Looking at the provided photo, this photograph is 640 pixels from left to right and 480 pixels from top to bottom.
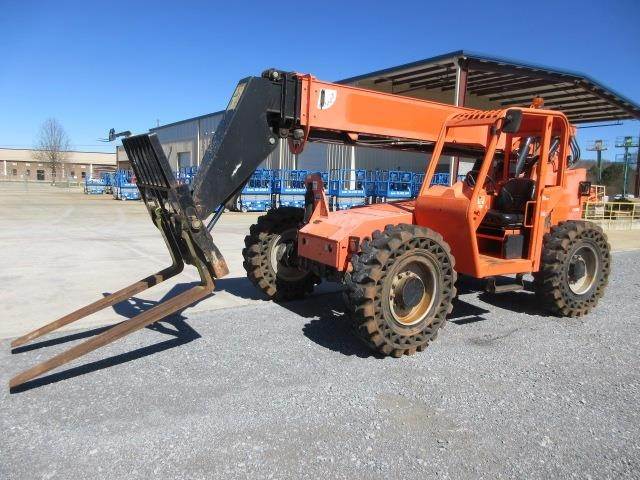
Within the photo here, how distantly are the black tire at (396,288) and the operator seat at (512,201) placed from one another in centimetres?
146

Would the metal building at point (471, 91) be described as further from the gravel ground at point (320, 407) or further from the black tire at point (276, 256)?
the gravel ground at point (320, 407)

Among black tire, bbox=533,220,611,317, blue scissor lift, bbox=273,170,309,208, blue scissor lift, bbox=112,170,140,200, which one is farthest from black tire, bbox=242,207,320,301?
blue scissor lift, bbox=112,170,140,200

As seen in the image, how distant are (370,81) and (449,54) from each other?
5.76 meters

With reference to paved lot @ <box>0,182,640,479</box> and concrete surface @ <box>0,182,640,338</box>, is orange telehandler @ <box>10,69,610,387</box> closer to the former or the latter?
paved lot @ <box>0,182,640,479</box>

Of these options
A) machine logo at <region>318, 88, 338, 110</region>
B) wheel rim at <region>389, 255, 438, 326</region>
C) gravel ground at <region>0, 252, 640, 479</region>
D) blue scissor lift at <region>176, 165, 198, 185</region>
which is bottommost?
gravel ground at <region>0, 252, 640, 479</region>

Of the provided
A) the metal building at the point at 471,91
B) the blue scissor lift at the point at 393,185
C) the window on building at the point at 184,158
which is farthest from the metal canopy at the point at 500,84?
the window on building at the point at 184,158

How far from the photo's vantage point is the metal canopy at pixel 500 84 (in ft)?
56.2

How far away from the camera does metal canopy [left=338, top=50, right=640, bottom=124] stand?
17125mm

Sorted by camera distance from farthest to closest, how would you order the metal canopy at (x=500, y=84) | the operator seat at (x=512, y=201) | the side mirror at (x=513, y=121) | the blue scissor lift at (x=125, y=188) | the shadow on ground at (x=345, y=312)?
the blue scissor lift at (x=125, y=188)
the metal canopy at (x=500, y=84)
the operator seat at (x=512, y=201)
the shadow on ground at (x=345, y=312)
the side mirror at (x=513, y=121)

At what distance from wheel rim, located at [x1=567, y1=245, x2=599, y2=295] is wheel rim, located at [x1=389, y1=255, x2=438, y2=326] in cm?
245

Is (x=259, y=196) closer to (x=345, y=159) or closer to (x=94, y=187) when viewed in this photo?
(x=345, y=159)

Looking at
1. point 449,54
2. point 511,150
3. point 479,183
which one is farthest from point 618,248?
point 479,183

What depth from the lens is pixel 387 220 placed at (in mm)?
5523

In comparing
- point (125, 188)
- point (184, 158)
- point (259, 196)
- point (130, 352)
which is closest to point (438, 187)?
point (130, 352)
